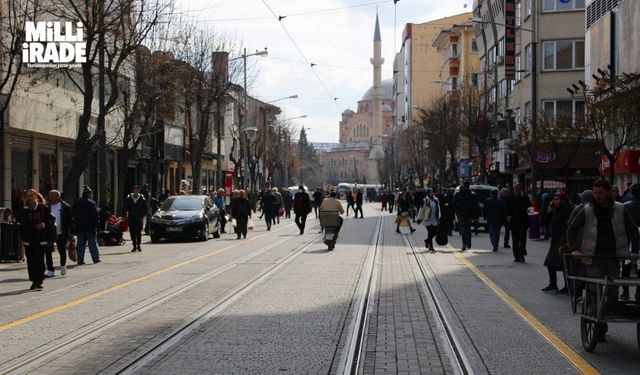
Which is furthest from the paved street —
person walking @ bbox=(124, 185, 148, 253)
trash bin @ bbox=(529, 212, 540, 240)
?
trash bin @ bbox=(529, 212, 540, 240)

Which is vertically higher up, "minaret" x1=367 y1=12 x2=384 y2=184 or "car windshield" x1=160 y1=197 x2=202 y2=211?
"minaret" x1=367 y1=12 x2=384 y2=184

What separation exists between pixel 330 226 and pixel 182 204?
771cm

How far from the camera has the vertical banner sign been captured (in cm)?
5441

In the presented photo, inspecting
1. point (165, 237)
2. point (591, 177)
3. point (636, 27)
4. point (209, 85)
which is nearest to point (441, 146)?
point (591, 177)

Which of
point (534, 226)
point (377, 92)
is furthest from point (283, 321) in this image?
point (377, 92)

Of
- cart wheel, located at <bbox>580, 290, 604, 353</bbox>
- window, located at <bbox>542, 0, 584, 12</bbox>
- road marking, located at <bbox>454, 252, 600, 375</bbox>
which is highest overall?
window, located at <bbox>542, 0, 584, 12</bbox>

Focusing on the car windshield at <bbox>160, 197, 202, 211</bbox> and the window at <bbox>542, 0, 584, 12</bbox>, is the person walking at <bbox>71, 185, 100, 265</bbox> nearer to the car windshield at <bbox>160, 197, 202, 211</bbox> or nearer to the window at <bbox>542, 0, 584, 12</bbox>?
the car windshield at <bbox>160, 197, 202, 211</bbox>

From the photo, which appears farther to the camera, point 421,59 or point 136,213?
point 421,59

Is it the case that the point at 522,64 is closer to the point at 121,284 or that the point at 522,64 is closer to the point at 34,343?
the point at 121,284

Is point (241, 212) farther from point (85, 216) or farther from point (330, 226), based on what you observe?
point (85, 216)

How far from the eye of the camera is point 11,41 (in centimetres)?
2534

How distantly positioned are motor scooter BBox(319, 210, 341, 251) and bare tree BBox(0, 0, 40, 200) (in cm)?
880

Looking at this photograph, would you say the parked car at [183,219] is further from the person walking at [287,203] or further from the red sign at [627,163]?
the person walking at [287,203]

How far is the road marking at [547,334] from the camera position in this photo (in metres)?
8.88
